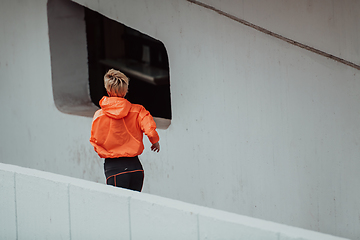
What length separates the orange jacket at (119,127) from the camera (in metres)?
3.70

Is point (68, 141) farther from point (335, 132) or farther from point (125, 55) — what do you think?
point (125, 55)

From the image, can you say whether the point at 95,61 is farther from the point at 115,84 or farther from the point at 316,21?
the point at 316,21

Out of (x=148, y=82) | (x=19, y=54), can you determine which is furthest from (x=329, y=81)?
(x=148, y=82)

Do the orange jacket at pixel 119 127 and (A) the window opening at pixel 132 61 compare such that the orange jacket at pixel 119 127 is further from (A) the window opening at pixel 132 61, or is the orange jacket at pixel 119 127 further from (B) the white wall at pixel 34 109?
(A) the window opening at pixel 132 61

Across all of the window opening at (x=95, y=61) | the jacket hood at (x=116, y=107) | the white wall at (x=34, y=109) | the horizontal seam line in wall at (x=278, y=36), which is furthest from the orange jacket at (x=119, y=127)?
the white wall at (x=34, y=109)

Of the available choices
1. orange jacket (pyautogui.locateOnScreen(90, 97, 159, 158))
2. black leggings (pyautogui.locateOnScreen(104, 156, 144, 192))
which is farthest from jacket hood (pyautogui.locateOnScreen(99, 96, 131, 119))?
black leggings (pyautogui.locateOnScreen(104, 156, 144, 192))

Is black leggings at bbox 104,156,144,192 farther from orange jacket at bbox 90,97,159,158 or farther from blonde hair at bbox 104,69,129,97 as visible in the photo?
blonde hair at bbox 104,69,129,97

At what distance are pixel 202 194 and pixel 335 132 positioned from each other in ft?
5.39

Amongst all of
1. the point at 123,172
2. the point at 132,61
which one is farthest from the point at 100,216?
the point at 132,61

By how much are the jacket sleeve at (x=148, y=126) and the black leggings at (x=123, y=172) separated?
0.88 feet

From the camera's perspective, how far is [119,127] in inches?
148

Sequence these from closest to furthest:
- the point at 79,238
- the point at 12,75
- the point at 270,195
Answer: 1. the point at 79,238
2. the point at 270,195
3. the point at 12,75

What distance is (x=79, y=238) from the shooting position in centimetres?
272

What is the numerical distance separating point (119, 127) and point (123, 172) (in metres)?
0.37
